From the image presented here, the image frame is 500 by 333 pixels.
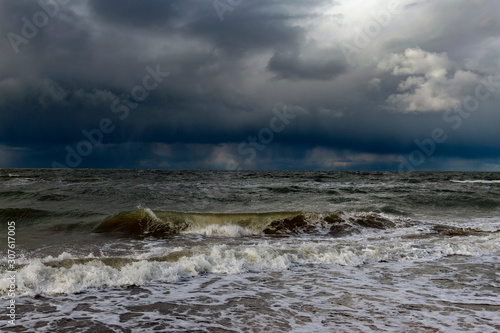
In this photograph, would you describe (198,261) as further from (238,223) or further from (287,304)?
(238,223)

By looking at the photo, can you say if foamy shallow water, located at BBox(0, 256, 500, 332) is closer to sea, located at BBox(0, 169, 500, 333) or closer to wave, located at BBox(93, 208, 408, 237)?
sea, located at BBox(0, 169, 500, 333)

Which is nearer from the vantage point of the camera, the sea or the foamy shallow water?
the foamy shallow water

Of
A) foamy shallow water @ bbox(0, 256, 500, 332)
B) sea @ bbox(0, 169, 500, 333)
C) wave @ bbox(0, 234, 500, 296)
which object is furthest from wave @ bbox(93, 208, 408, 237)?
Result: foamy shallow water @ bbox(0, 256, 500, 332)

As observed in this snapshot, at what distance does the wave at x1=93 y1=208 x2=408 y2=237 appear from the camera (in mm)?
14852

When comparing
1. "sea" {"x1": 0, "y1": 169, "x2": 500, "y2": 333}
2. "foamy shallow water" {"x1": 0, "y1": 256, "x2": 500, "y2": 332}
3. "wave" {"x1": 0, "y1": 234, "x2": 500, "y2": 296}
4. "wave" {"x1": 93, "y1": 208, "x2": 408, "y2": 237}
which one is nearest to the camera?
"foamy shallow water" {"x1": 0, "y1": 256, "x2": 500, "y2": 332}

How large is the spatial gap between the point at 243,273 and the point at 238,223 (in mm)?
7994

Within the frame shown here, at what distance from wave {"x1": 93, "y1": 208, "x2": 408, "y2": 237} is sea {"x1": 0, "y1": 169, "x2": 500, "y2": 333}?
5cm

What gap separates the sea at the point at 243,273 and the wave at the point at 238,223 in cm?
5

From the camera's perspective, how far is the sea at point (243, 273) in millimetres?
5387

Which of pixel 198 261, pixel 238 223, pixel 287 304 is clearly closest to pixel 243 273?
pixel 198 261

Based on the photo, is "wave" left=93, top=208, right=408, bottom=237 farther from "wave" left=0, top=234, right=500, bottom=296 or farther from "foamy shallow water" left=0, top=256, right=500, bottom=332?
"foamy shallow water" left=0, top=256, right=500, bottom=332

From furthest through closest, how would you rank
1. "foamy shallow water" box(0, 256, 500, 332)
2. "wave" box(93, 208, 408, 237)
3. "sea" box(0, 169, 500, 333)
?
"wave" box(93, 208, 408, 237) → "sea" box(0, 169, 500, 333) → "foamy shallow water" box(0, 256, 500, 332)

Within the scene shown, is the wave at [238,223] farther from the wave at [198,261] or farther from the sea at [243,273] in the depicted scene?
the wave at [198,261]

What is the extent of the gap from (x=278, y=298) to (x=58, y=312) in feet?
12.0
